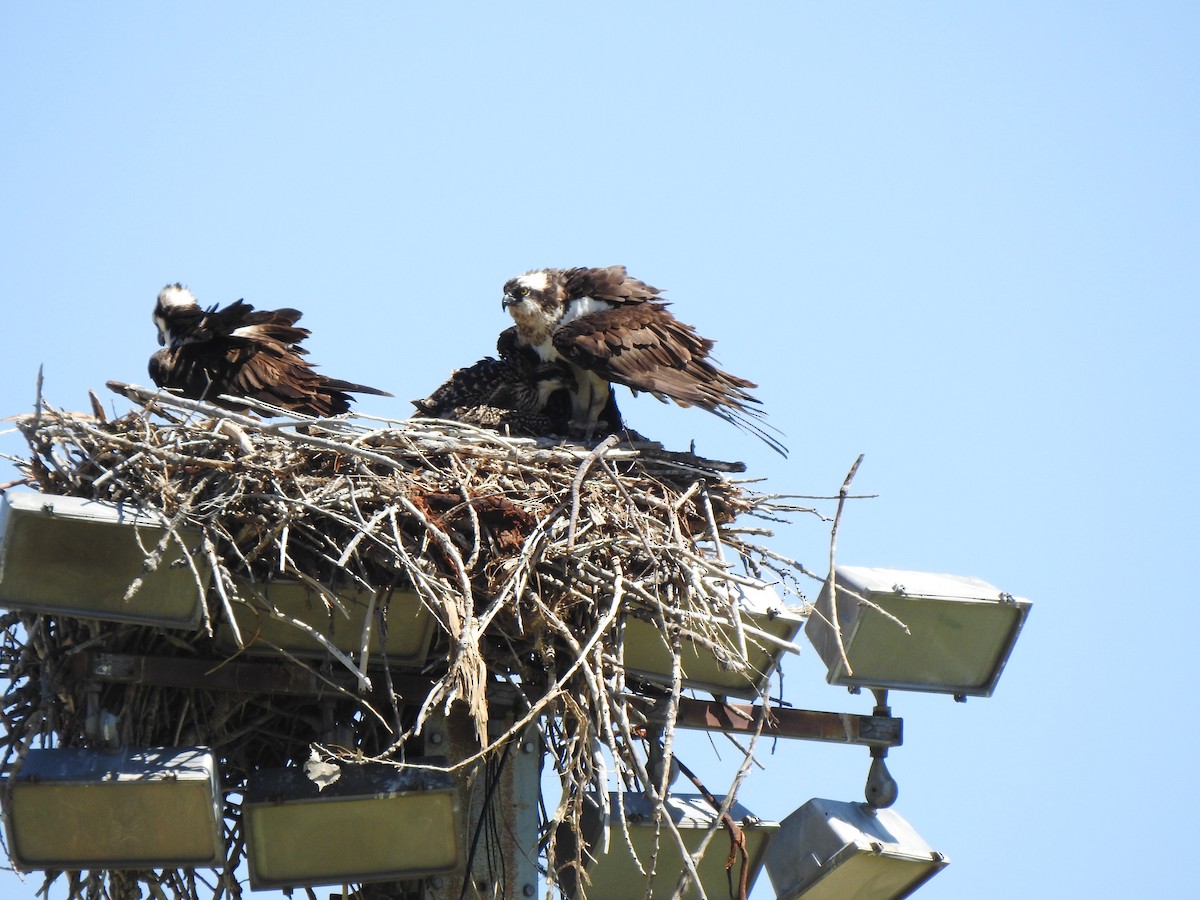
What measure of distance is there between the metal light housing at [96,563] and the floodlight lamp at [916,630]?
1993 millimetres

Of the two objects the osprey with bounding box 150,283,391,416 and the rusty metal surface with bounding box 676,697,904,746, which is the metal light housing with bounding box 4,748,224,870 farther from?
the osprey with bounding box 150,283,391,416

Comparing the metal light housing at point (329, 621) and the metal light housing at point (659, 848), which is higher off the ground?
the metal light housing at point (329, 621)

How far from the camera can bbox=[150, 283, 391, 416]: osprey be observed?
716 cm

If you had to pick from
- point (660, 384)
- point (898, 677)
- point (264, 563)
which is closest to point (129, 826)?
point (264, 563)

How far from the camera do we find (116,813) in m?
4.77

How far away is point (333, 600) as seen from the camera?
5086 millimetres

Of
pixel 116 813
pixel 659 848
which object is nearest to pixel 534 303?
pixel 659 848

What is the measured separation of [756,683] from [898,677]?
0.46 m

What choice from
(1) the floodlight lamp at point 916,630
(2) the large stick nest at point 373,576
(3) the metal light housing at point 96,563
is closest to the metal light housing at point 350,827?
(2) the large stick nest at point 373,576

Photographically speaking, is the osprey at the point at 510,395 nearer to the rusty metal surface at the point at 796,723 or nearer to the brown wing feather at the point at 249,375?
the brown wing feather at the point at 249,375

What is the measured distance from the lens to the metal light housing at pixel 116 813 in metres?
4.71

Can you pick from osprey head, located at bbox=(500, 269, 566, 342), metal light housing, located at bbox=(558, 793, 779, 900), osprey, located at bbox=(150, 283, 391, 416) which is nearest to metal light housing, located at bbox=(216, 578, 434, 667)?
metal light housing, located at bbox=(558, 793, 779, 900)

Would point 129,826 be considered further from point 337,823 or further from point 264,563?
point 264,563

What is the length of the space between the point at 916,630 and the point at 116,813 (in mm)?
2522
